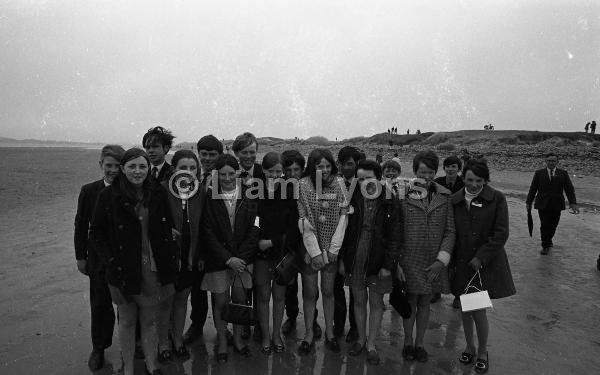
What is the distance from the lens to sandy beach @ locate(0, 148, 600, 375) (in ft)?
11.9

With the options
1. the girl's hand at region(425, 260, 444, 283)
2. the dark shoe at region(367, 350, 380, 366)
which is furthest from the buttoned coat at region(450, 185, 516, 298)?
the dark shoe at region(367, 350, 380, 366)

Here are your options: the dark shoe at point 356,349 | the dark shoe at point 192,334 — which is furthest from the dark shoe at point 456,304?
the dark shoe at point 192,334

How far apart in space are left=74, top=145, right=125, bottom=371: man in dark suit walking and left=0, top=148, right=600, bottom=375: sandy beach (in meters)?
0.24

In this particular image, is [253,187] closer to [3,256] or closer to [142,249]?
[142,249]

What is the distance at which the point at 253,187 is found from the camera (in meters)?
3.79

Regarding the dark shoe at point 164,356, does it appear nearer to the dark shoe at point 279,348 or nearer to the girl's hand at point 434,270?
the dark shoe at point 279,348

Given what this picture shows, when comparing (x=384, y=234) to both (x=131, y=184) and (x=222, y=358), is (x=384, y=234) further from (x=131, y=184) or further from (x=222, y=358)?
(x=131, y=184)

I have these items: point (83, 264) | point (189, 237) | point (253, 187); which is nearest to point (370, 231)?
point (253, 187)

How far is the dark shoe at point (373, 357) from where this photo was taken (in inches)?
144

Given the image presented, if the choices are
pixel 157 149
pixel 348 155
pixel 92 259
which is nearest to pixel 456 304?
pixel 348 155

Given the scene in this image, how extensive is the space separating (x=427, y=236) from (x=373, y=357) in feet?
4.32

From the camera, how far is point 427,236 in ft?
11.9

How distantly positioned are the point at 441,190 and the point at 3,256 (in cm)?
762

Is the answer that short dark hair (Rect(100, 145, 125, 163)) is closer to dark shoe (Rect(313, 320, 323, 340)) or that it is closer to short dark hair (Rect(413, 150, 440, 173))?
dark shoe (Rect(313, 320, 323, 340))
